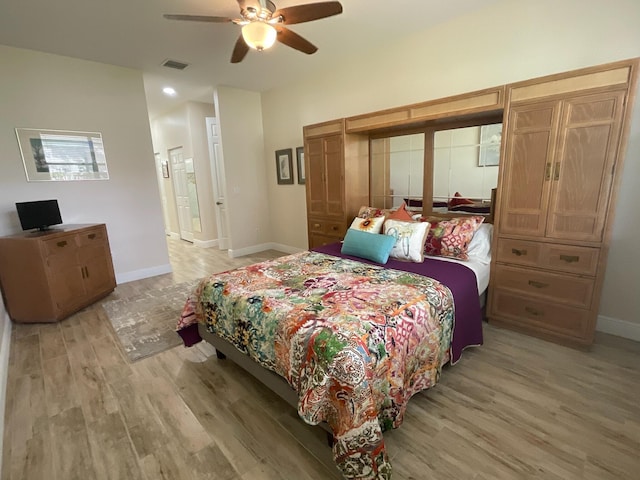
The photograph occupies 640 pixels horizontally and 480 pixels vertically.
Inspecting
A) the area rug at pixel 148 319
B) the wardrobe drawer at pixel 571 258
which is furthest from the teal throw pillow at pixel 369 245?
the area rug at pixel 148 319

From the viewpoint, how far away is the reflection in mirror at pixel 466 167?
277cm

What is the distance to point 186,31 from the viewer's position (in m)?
2.87

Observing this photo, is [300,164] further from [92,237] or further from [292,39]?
[92,237]

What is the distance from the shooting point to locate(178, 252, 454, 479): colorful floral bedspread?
1.25 m

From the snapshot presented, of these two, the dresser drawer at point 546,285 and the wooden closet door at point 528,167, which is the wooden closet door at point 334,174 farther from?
the dresser drawer at point 546,285

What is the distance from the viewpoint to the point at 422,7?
261cm

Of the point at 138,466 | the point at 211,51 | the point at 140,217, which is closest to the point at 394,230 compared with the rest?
the point at 138,466

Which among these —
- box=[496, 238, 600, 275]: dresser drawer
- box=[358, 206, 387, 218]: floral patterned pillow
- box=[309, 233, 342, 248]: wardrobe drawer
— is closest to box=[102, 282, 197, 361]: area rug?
box=[309, 233, 342, 248]: wardrobe drawer

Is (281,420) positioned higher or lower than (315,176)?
lower

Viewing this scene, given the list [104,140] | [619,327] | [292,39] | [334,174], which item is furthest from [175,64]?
[619,327]

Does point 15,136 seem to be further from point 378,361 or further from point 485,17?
point 485,17

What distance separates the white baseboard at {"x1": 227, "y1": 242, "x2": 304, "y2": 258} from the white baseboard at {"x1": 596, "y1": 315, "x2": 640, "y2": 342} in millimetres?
3784

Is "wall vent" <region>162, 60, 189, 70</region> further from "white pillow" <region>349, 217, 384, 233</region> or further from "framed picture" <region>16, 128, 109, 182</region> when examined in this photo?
"white pillow" <region>349, 217, 384, 233</region>

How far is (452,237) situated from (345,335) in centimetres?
172
